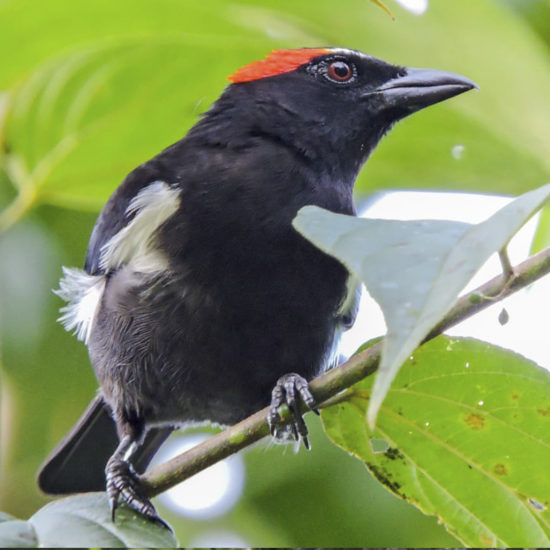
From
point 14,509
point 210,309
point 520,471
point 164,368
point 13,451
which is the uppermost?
point 520,471

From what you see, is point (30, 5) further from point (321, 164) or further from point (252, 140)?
point (321, 164)

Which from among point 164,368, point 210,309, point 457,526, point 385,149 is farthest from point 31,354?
point 457,526

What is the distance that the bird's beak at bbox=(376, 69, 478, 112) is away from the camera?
113 inches

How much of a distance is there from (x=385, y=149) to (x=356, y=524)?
123cm

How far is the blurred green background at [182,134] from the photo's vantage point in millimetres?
2658

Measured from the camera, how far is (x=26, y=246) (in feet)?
10.2

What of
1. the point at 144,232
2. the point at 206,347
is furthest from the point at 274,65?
the point at 206,347

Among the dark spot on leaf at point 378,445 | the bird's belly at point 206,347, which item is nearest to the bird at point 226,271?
the bird's belly at point 206,347

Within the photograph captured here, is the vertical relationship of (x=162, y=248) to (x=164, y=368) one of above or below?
above

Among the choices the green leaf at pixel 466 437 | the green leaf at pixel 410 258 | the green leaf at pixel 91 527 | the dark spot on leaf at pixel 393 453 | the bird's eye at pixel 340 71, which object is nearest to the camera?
the green leaf at pixel 410 258

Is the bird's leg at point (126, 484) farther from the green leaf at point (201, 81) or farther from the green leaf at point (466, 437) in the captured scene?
the green leaf at point (201, 81)

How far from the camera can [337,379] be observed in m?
1.63

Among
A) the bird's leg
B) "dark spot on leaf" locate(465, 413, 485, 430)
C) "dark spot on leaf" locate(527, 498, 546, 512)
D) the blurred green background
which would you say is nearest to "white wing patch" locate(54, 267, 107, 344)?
the blurred green background

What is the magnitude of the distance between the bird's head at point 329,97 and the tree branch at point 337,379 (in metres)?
1.36
